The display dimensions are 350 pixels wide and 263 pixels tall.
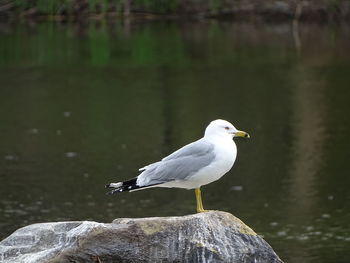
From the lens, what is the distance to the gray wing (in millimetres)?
8727

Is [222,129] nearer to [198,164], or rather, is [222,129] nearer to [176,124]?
[198,164]

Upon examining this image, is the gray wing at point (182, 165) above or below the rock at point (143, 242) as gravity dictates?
above

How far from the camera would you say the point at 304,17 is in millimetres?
46656

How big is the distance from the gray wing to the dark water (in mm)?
5240

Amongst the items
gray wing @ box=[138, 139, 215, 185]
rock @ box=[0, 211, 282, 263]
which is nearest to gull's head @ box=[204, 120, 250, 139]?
gray wing @ box=[138, 139, 215, 185]

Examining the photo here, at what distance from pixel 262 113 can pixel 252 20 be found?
2392cm

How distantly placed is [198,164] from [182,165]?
0.51ft

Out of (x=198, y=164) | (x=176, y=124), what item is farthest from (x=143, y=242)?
(x=176, y=124)

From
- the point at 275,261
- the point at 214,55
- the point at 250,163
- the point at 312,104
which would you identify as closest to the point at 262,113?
the point at 312,104

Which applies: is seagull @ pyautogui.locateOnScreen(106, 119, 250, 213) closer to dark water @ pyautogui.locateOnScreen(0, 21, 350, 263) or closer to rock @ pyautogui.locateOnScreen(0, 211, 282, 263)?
rock @ pyautogui.locateOnScreen(0, 211, 282, 263)

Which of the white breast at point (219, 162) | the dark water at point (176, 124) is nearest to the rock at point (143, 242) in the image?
the white breast at point (219, 162)

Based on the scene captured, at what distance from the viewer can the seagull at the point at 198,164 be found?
8.66 m

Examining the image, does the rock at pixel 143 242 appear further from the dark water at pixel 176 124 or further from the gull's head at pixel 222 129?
the dark water at pixel 176 124

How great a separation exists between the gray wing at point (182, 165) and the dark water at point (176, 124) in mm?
5240
